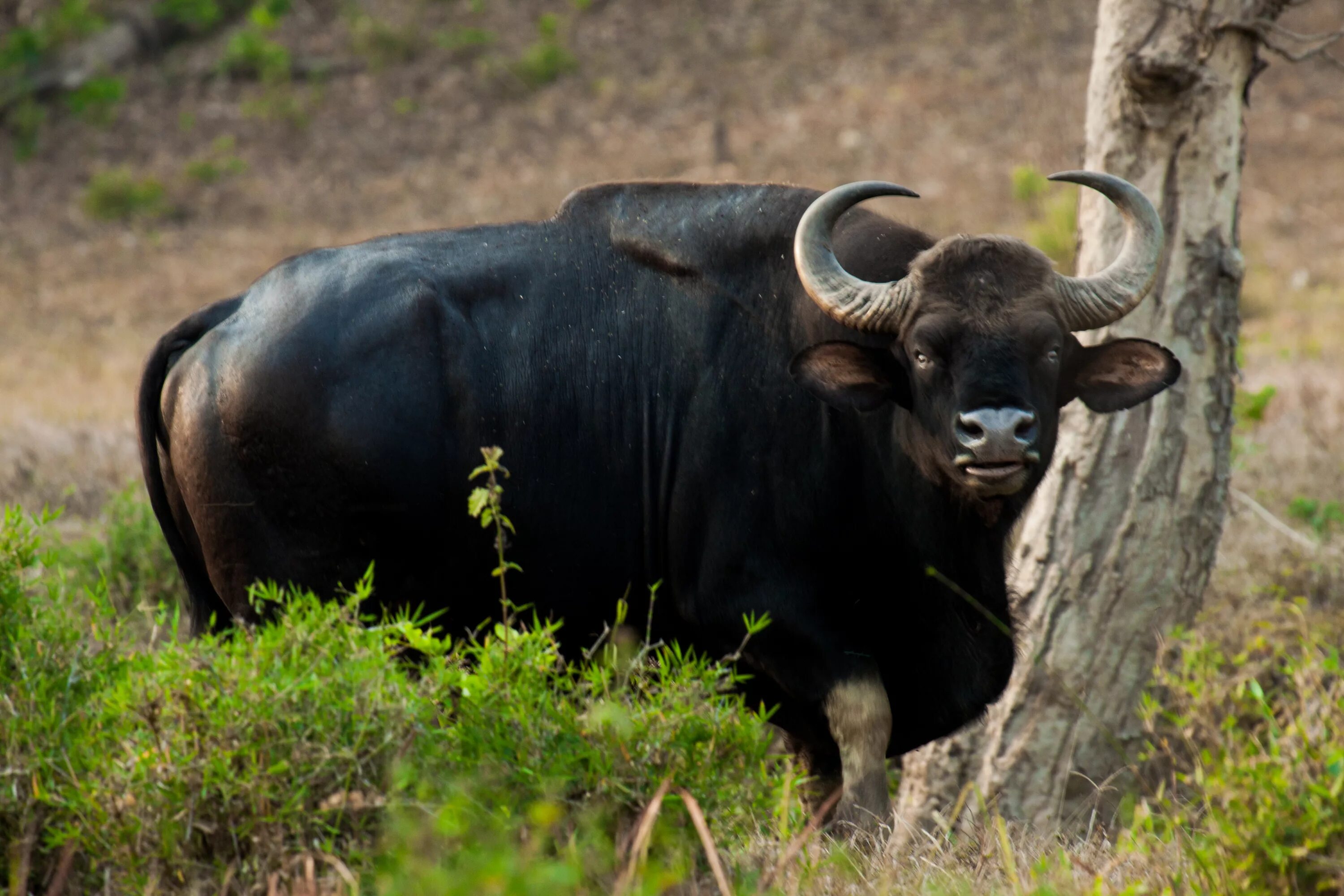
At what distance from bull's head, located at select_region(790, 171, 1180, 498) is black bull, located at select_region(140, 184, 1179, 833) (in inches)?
1.1

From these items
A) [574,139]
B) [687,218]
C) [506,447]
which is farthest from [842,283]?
[574,139]

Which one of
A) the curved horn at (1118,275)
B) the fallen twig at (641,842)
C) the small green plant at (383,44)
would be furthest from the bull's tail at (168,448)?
the small green plant at (383,44)

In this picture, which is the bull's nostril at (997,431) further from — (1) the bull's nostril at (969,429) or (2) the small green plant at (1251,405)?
(2) the small green plant at (1251,405)

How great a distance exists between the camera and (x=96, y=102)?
22594mm

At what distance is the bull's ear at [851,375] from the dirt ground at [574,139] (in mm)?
9803

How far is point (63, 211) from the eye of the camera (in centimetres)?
2069

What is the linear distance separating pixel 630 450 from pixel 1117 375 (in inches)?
68.2

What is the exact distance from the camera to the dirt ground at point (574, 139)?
57.0ft

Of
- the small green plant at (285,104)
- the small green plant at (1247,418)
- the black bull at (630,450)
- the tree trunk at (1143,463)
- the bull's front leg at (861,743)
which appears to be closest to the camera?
the bull's front leg at (861,743)

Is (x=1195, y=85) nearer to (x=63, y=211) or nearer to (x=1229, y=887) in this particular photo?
(x=1229, y=887)

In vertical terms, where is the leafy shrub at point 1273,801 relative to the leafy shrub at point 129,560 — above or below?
above

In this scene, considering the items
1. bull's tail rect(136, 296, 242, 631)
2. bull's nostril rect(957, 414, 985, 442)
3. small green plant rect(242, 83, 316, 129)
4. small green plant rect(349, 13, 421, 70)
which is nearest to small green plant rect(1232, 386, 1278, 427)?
bull's nostril rect(957, 414, 985, 442)

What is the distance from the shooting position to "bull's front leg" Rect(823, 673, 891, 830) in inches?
193

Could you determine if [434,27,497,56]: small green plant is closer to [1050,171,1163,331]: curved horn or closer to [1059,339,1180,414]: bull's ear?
[1050,171,1163,331]: curved horn
